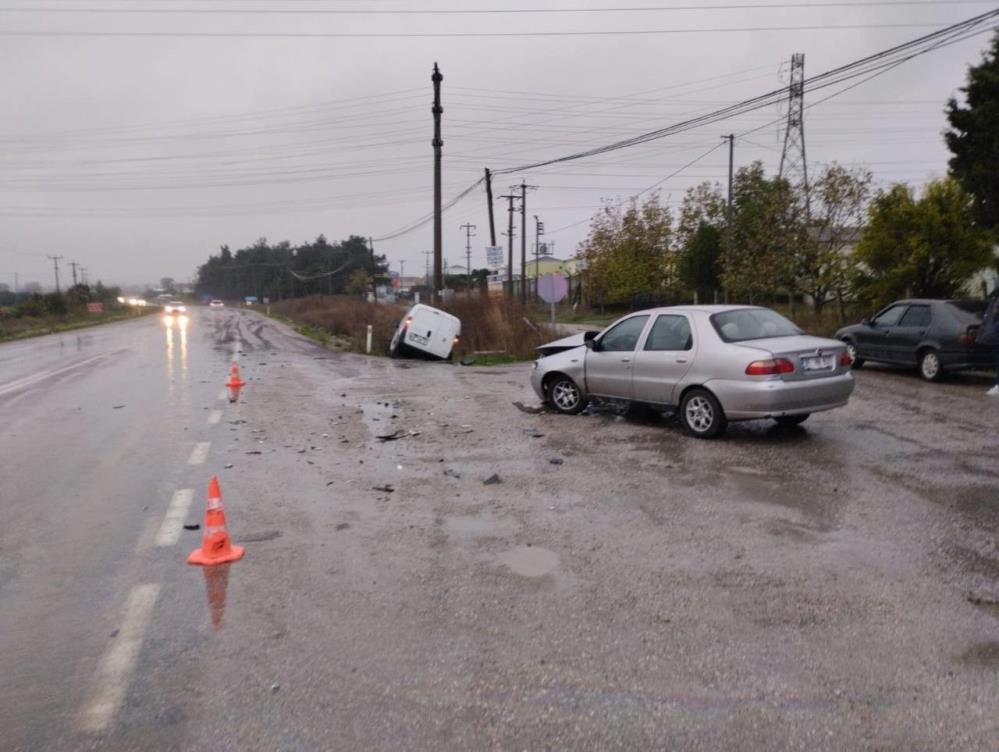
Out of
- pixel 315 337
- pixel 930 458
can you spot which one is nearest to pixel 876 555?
pixel 930 458

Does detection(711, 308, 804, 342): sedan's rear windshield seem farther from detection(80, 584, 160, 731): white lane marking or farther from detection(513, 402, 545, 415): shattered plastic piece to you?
detection(80, 584, 160, 731): white lane marking

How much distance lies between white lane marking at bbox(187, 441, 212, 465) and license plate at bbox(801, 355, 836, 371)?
21.9ft

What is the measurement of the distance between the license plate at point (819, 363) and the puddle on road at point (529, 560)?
4.76 meters

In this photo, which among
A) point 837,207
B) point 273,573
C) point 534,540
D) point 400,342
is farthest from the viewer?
point 837,207

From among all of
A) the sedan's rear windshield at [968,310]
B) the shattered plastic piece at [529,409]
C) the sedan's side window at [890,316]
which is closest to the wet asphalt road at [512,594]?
the shattered plastic piece at [529,409]

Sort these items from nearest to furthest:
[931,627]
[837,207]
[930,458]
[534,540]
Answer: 1. [931,627]
2. [534,540]
3. [930,458]
4. [837,207]

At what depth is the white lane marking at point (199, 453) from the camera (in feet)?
28.5

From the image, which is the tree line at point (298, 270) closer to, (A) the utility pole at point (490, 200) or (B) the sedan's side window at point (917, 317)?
(A) the utility pole at point (490, 200)

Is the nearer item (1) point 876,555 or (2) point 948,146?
(1) point 876,555

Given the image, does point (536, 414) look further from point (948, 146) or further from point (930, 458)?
point (948, 146)

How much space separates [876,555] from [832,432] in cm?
475

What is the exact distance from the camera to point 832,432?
388 inches

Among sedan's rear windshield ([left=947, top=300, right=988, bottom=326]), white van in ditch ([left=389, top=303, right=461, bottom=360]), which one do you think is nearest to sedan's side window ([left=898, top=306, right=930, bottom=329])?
sedan's rear windshield ([left=947, top=300, right=988, bottom=326])

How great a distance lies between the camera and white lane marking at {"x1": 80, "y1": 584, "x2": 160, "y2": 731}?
137 inches
